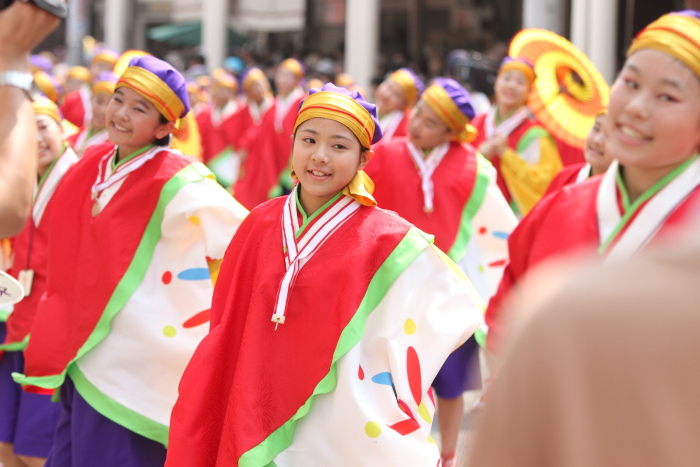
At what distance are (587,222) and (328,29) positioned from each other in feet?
84.3

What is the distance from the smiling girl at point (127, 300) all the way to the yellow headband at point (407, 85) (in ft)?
16.9

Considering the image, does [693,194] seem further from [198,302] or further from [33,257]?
[33,257]

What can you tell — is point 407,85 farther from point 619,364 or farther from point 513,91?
point 619,364

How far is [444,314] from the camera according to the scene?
3.21m

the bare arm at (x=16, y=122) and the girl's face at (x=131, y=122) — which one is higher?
the bare arm at (x=16, y=122)

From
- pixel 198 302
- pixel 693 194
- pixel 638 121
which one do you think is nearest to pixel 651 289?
pixel 638 121

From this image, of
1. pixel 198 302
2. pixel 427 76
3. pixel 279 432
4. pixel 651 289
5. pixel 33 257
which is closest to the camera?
pixel 651 289

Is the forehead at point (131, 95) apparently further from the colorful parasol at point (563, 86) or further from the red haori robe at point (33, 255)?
the colorful parasol at point (563, 86)

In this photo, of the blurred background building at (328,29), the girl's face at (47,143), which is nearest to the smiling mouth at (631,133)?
the girl's face at (47,143)

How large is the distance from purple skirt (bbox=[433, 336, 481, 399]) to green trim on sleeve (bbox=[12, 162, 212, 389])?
171cm

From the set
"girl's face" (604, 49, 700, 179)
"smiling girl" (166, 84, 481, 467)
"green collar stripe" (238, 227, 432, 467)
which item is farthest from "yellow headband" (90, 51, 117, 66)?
"girl's face" (604, 49, 700, 179)

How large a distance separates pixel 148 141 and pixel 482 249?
1938 millimetres

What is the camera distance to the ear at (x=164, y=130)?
412cm

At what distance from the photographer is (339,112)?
131 inches
